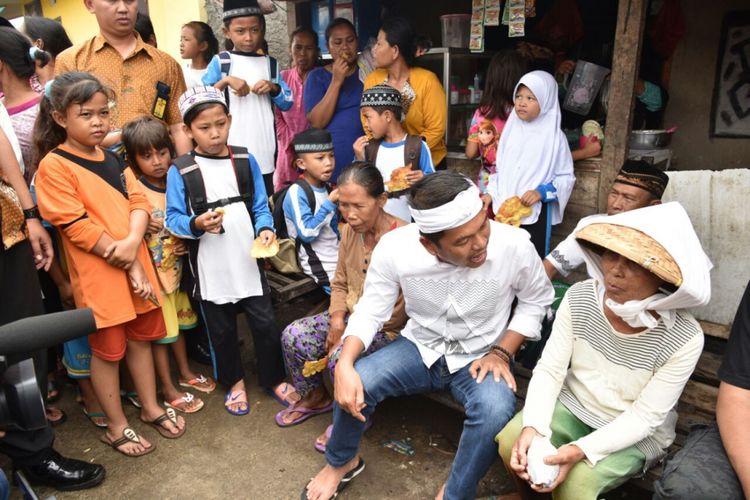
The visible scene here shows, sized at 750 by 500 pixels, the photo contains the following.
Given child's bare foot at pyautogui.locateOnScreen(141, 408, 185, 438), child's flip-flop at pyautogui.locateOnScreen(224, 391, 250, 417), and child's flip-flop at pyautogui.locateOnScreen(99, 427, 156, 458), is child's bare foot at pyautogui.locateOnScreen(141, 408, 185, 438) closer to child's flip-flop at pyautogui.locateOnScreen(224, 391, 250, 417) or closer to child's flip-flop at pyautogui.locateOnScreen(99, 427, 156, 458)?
child's flip-flop at pyautogui.locateOnScreen(99, 427, 156, 458)

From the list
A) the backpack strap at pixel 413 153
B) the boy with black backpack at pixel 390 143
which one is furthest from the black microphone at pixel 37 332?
the backpack strap at pixel 413 153

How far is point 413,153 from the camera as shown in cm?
368

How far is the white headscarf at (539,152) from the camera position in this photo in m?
3.54

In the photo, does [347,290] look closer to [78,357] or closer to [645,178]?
[78,357]

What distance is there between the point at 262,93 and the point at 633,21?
2.58 m

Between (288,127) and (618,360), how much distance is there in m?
Answer: 3.72

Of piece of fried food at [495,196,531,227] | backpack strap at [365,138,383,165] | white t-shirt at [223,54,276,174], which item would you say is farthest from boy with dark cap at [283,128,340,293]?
piece of fried food at [495,196,531,227]

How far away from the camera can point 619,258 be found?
1.95 m

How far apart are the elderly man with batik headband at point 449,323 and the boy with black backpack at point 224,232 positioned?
3.15ft

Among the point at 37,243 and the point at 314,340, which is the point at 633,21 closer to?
the point at 314,340

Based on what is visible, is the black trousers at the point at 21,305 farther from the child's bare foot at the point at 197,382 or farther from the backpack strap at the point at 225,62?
the backpack strap at the point at 225,62

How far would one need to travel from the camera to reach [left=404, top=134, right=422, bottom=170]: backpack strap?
369 centimetres

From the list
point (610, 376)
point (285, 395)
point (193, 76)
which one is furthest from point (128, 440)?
point (193, 76)

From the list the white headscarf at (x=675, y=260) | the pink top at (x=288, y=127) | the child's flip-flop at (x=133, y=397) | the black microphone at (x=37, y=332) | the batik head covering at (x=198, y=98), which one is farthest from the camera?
the pink top at (x=288, y=127)
